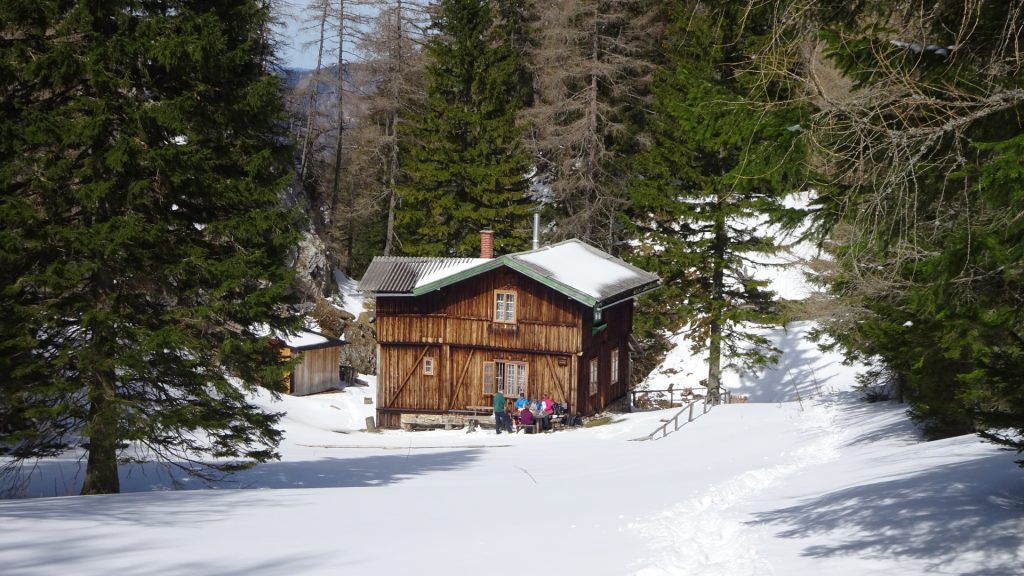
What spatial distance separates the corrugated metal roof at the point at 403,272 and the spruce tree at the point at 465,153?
9595 millimetres

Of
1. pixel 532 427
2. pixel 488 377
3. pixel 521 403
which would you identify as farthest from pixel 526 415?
pixel 488 377

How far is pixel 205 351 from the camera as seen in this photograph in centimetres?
1457

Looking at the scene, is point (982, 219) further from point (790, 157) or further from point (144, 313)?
point (144, 313)

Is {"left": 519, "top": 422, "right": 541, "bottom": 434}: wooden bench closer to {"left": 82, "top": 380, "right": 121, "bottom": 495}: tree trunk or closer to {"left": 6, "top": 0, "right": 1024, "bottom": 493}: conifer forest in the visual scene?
{"left": 6, "top": 0, "right": 1024, "bottom": 493}: conifer forest

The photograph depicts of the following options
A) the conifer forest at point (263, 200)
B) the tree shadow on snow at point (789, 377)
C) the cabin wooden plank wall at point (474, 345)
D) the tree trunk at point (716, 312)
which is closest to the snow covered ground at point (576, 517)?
the conifer forest at point (263, 200)

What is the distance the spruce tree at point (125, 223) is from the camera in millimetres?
12953

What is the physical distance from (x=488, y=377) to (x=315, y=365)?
Answer: 9.76 metres

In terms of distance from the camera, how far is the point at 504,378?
30.6 metres

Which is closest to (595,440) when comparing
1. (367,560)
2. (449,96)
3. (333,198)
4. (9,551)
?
(367,560)

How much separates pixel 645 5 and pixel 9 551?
45.2 meters

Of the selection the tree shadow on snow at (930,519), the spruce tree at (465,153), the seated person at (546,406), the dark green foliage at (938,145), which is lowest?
the tree shadow on snow at (930,519)

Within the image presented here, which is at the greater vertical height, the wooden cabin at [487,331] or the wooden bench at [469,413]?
the wooden cabin at [487,331]

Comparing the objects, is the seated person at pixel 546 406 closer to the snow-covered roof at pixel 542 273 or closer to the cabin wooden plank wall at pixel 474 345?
the cabin wooden plank wall at pixel 474 345

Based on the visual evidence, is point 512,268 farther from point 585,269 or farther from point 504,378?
point 504,378
